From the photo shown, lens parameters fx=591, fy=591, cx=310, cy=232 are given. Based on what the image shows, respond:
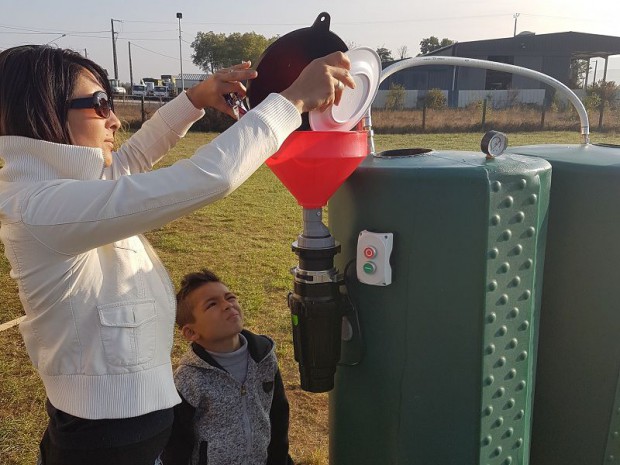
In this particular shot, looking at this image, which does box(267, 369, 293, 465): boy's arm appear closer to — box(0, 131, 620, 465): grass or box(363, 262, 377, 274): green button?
box(0, 131, 620, 465): grass

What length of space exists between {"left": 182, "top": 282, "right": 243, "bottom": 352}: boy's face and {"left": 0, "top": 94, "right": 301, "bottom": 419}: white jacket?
1.71 ft

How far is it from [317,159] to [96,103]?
0.49 m

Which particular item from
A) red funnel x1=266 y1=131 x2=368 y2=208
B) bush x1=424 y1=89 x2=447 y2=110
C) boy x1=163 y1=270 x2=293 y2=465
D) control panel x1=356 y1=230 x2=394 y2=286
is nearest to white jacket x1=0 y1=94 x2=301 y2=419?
red funnel x1=266 y1=131 x2=368 y2=208

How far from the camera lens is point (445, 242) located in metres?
1.43

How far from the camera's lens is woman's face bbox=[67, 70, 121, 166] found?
4.07 feet

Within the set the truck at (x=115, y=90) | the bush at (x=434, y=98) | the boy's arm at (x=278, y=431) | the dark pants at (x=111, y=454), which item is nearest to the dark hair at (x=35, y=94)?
the truck at (x=115, y=90)

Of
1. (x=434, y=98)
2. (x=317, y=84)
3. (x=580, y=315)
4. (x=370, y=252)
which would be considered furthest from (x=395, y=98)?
(x=317, y=84)

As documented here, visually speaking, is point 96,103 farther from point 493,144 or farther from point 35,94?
point 493,144

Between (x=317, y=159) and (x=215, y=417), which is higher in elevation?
(x=317, y=159)

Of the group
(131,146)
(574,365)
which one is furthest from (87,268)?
(574,365)

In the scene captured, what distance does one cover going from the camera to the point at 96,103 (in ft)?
4.10

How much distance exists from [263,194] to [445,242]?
6.55 meters

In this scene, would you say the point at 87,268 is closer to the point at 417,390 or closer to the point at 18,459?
the point at 417,390

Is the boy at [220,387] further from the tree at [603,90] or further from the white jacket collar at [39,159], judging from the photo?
the tree at [603,90]
